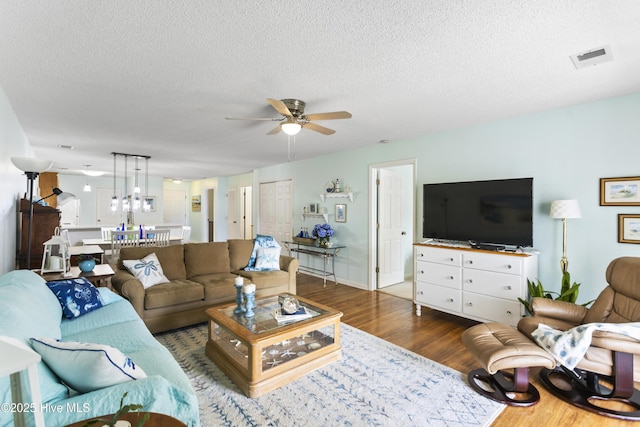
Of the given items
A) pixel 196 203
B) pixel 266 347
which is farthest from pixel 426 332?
pixel 196 203

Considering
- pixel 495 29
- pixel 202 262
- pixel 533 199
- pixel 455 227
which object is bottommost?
pixel 202 262

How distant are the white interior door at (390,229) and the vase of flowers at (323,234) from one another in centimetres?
95

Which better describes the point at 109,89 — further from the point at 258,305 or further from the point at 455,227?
the point at 455,227

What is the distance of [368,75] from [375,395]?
2.43 meters

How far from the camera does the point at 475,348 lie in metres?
2.25

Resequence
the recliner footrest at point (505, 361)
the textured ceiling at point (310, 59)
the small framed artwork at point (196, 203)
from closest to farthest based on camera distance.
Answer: the textured ceiling at point (310, 59)
the recliner footrest at point (505, 361)
the small framed artwork at point (196, 203)

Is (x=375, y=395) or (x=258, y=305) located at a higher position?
(x=258, y=305)

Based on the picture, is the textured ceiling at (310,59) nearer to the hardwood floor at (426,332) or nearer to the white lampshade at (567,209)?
the white lampshade at (567,209)

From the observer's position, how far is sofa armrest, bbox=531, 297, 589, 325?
8.43 feet

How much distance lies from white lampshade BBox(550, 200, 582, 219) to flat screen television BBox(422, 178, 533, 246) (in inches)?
9.2

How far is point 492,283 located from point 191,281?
3441 millimetres

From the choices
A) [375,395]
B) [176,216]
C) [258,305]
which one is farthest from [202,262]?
[176,216]

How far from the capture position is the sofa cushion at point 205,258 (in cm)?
397

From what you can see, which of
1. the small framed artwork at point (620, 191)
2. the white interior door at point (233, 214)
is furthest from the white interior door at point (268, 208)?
the small framed artwork at point (620, 191)
